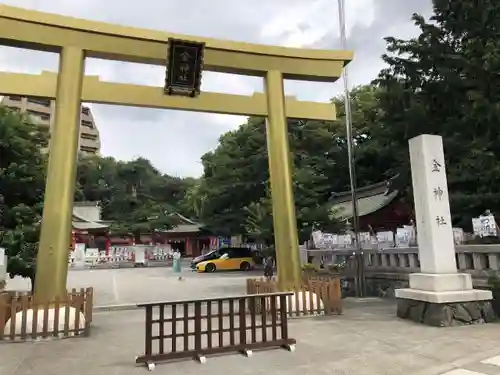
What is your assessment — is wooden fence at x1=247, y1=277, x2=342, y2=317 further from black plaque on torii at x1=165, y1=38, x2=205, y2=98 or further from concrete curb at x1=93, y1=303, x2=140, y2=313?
black plaque on torii at x1=165, y1=38, x2=205, y2=98

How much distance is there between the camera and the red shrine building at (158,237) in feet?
149

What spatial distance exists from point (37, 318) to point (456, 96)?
13.1 metres

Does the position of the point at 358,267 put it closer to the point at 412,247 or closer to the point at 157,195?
the point at 412,247

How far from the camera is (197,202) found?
3622 centimetres

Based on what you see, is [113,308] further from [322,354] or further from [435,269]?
[435,269]

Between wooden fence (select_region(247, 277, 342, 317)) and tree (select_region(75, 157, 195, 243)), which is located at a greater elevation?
tree (select_region(75, 157, 195, 243))

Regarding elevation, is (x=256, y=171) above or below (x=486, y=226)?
above

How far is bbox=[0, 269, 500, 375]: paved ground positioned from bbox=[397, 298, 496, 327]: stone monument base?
0.26 metres

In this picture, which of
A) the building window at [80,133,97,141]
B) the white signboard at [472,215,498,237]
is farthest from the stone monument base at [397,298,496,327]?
the building window at [80,133,97,141]

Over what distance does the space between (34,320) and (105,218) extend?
52.8 meters

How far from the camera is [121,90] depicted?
9.39 metres

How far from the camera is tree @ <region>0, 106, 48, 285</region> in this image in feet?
37.8

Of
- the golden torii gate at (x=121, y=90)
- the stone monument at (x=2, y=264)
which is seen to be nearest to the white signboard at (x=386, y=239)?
the golden torii gate at (x=121, y=90)

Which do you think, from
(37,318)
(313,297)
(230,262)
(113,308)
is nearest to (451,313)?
(313,297)
